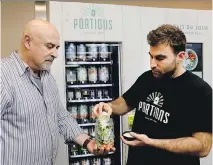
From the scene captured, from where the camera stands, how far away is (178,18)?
384cm

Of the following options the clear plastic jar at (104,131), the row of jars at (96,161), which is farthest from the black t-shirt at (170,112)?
the row of jars at (96,161)

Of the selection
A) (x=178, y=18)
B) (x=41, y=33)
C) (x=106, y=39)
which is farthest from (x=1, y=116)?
(x=178, y=18)

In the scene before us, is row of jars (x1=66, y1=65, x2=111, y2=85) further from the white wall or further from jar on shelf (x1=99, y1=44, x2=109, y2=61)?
the white wall

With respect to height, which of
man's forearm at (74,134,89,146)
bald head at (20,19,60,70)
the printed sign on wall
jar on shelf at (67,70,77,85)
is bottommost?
man's forearm at (74,134,89,146)

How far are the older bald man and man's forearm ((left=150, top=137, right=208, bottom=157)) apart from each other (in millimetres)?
441

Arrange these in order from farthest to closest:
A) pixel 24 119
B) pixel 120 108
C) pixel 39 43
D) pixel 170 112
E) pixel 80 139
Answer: pixel 120 108 → pixel 80 139 → pixel 170 112 → pixel 39 43 → pixel 24 119

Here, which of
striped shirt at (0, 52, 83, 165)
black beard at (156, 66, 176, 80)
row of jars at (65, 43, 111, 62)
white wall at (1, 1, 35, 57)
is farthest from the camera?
white wall at (1, 1, 35, 57)

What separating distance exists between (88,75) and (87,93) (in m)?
0.22

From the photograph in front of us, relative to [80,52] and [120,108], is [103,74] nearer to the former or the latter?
[80,52]

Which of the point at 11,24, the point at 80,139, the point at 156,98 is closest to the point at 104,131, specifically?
the point at 80,139

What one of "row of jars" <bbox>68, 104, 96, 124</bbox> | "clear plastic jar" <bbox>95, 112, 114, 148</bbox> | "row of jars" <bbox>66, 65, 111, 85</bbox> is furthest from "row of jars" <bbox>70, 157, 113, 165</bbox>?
"clear plastic jar" <bbox>95, 112, 114, 148</bbox>

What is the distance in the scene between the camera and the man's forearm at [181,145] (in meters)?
2.22

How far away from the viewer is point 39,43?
2250mm

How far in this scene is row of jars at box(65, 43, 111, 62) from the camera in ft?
11.7
